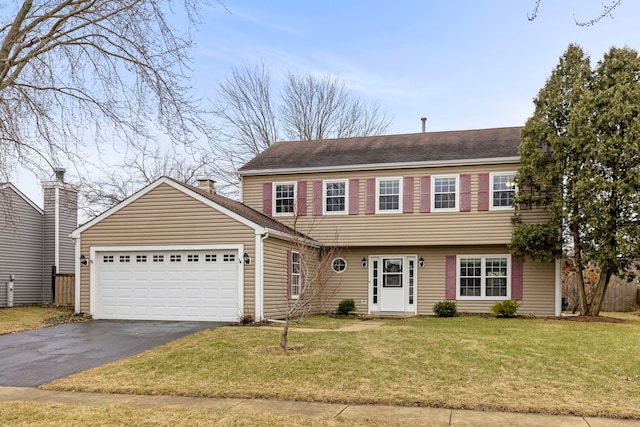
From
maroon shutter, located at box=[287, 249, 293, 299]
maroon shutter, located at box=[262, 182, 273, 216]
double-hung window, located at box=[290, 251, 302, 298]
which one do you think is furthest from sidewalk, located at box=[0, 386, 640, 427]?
maroon shutter, located at box=[262, 182, 273, 216]

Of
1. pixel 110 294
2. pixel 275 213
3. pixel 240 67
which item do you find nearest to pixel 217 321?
pixel 110 294

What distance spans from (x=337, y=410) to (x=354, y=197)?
12085mm

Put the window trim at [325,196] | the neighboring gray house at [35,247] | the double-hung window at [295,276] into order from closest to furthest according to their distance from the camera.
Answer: the double-hung window at [295,276] < the window trim at [325,196] < the neighboring gray house at [35,247]

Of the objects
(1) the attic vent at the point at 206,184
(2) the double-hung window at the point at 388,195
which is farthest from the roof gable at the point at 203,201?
(2) the double-hung window at the point at 388,195

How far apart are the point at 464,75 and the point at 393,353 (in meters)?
6.51

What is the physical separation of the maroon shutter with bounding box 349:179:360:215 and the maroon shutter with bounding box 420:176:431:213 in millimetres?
2043

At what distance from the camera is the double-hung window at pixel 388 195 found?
18297 mm

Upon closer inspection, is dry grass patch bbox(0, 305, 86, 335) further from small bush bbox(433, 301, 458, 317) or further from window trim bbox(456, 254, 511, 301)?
window trim bbox(456, 254, 511, 301)

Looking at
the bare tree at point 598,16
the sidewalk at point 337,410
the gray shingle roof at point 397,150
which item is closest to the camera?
the bare tree at point 598,16

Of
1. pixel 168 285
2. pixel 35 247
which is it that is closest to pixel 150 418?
pixel 168 285

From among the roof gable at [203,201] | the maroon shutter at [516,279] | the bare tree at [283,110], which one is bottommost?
the maroon shutter at [516,279]

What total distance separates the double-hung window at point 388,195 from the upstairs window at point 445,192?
3.59 feet

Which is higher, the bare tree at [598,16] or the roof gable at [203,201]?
the bare tree at [598,16]

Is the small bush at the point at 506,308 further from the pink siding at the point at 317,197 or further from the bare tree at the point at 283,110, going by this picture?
the bare tree at the point at 283,110
